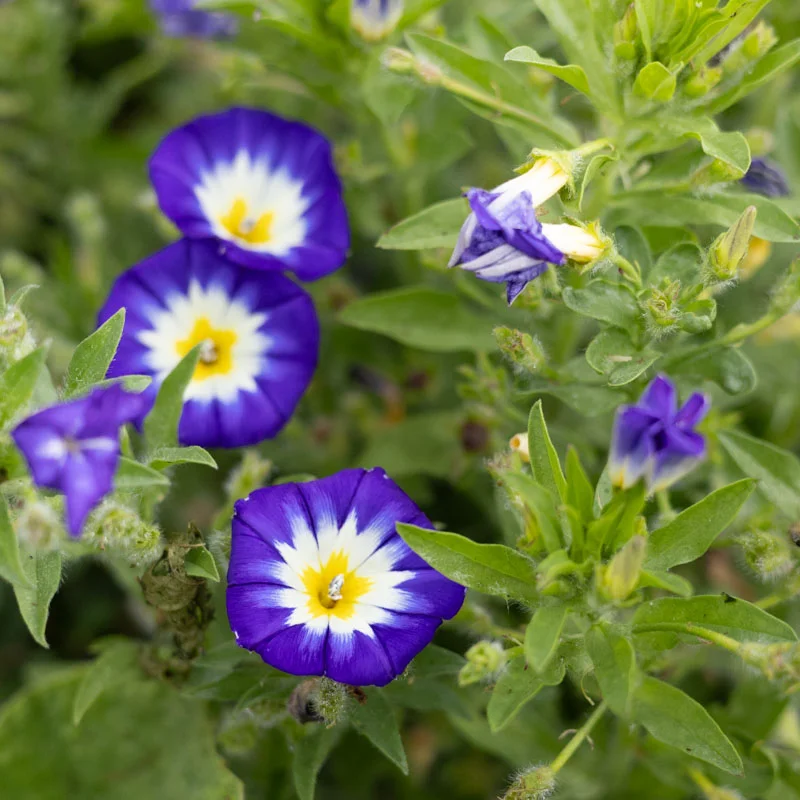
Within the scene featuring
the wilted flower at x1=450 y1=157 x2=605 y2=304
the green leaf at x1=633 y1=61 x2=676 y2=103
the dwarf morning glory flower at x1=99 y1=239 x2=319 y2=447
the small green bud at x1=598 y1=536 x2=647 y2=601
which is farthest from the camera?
the dwarf morning glory flower at x1=99 y1=239 x2=319 y2=447

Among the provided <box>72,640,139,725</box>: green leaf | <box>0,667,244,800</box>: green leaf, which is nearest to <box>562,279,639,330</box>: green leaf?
<box>72,640,139,725</box>: green leaf

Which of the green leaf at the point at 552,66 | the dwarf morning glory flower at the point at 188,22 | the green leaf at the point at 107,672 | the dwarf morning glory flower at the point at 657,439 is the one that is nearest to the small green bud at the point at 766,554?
the dwarf morning glory flower at the point at 657,439

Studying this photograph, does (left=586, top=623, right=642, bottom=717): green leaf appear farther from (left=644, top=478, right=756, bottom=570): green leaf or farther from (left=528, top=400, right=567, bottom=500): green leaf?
(left=528, top=400, right=567, bottom=500): green leaf

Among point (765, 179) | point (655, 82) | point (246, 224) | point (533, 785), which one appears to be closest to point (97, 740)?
point (533, 785)

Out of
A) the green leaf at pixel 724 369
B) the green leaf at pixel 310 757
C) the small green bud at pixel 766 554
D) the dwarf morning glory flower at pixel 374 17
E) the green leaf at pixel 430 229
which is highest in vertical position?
the dwarf morning glory flower at pixel 374 17

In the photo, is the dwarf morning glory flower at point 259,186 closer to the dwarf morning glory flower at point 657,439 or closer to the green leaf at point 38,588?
the green leaf at point 38,588

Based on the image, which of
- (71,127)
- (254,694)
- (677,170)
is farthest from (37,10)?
(254,694)
